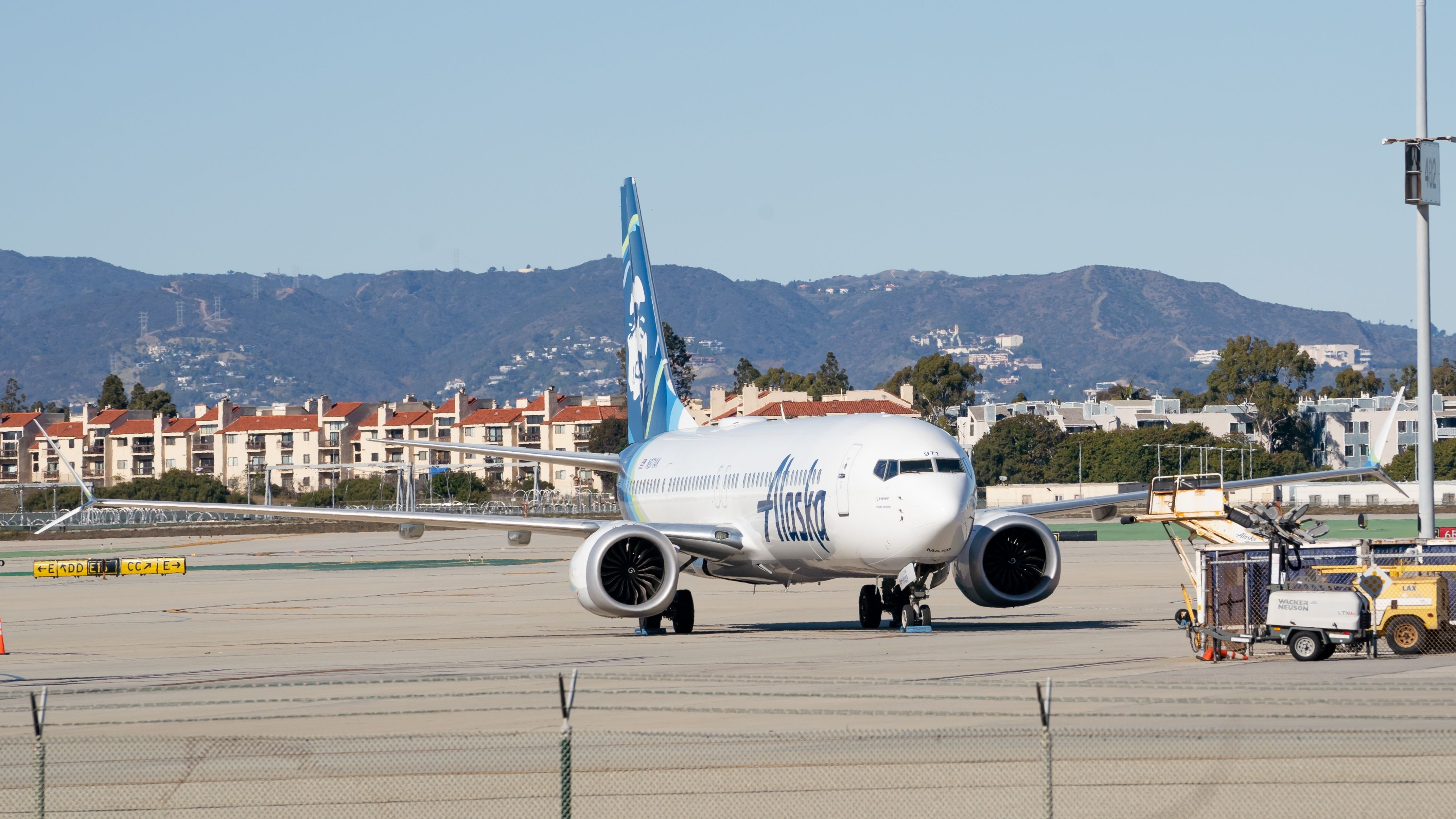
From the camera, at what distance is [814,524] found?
30797 millimetres

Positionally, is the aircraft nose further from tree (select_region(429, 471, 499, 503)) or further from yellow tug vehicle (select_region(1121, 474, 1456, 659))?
tree (select_region(429, 471, 499, 503))

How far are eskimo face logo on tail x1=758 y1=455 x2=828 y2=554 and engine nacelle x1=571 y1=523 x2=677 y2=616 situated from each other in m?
1.97

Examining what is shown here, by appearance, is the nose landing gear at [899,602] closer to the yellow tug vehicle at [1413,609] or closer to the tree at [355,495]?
the yellow tug vehicle at [1413,609]

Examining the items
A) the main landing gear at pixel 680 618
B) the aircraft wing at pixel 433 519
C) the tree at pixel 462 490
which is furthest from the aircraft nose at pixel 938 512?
the tree at pixel 462 490

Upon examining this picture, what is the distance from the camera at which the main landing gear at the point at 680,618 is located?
32906 millimetres

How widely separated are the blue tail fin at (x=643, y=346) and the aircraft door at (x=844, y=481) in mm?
12770

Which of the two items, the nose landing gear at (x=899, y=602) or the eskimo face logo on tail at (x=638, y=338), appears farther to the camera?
the eskimo face logo on tail at (x=638, y=338)

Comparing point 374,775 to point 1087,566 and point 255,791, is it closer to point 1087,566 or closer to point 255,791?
point 255,791

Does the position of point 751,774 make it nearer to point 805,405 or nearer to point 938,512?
point 938,512

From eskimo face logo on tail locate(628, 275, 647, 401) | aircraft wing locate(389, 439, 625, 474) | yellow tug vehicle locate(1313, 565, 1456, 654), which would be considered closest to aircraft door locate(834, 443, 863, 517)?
aircraft wing locate(389, 439, 625, 474)

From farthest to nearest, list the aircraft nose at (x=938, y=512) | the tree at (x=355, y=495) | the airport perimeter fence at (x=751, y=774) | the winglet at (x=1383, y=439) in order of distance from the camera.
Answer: the tree at (x=355, y=495) < the aircraft nose at (x=938, y=512) < the winglet at (x=1383, y=439) < the airport perimeter fence at (x=751, y=774)

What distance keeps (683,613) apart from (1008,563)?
6296mm

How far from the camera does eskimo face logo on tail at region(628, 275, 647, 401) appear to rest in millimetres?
44625

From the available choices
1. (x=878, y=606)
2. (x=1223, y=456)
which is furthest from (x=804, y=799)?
(x=1223, y=456)
